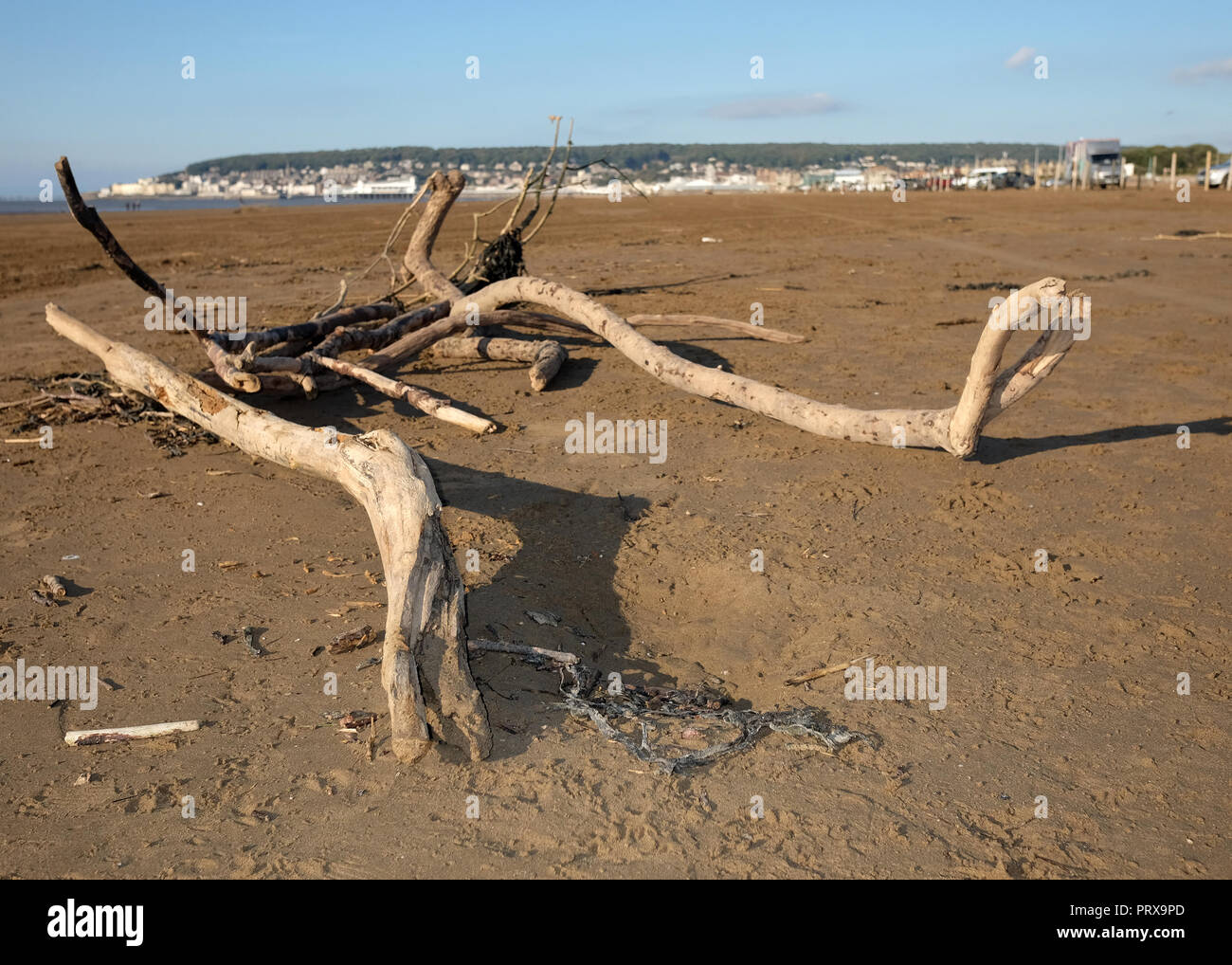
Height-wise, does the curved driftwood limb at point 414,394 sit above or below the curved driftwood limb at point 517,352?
below

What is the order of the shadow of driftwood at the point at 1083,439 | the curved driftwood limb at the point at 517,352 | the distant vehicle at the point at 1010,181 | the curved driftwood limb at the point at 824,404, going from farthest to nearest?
the distant vehicle at the point at 1010,181, the curved driftwood limb at the point at 517,352, the shadow of driftwood at the point at 1083,439, the curved driftwood limb at the point at 824,404

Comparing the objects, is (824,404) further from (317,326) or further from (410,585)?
(317,326)

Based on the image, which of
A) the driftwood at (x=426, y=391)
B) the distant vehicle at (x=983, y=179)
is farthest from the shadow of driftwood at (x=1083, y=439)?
the distant vehicle at (x=983, y=179)

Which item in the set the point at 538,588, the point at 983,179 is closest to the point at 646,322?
the point at 538,588

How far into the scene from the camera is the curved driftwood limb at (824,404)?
5.25m

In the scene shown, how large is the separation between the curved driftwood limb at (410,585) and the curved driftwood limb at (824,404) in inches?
124

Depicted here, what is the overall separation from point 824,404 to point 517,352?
3188mm

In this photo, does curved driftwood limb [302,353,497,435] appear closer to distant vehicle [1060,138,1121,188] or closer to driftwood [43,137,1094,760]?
driftwood [43,137,1094,760]

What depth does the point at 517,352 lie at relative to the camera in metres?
8.66

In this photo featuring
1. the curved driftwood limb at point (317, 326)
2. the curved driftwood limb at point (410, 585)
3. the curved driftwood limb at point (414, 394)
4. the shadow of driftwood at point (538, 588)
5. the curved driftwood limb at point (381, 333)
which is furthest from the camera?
the curved driftwood limb at point (381, 333)

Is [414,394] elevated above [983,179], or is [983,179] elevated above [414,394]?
[983,179]

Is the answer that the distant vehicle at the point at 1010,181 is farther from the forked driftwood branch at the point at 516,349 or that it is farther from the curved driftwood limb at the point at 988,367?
the curved driftwood limb at the point at 988,367

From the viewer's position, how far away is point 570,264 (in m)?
16.2
